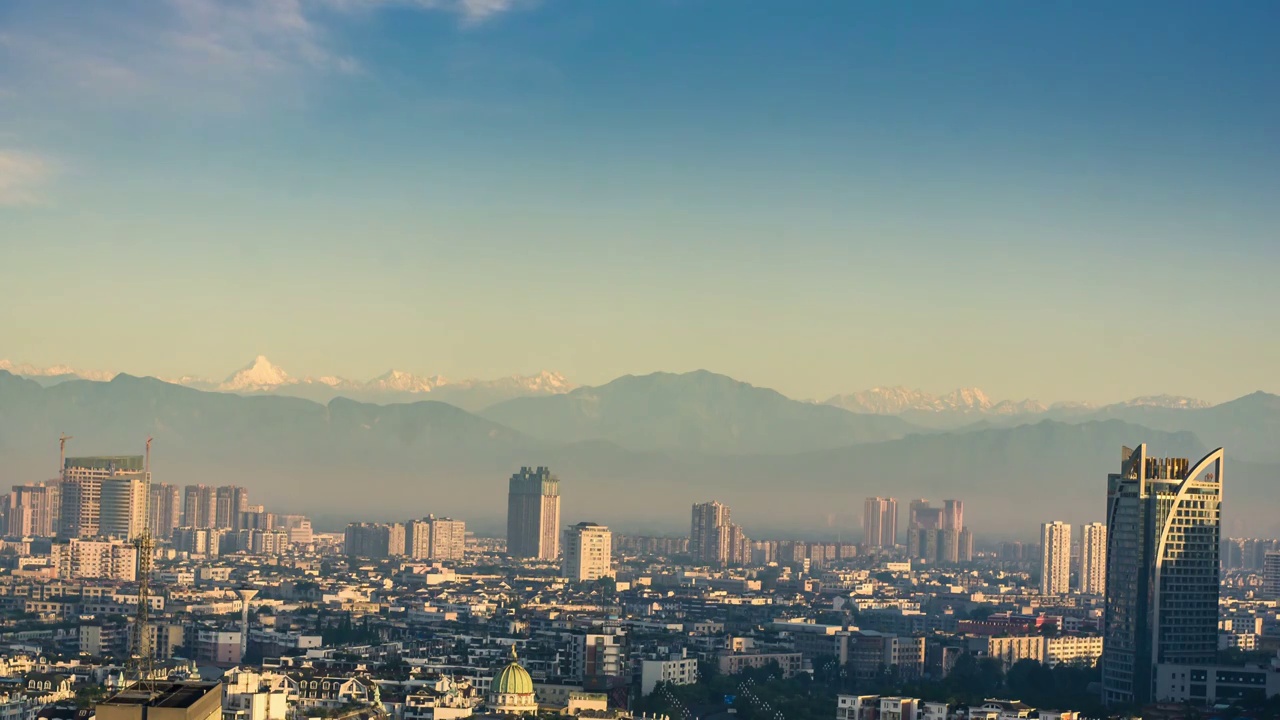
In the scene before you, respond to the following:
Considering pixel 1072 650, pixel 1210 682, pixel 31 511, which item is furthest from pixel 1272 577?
pixel 31 511

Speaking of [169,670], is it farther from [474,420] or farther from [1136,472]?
[474,420]

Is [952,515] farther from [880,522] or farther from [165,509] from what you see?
[165,509]

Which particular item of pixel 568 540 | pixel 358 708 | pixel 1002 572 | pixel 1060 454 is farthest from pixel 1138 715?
pixel 1060 454

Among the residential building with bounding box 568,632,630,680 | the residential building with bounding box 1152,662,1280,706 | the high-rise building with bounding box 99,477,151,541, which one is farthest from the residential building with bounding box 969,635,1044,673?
the high-rise building with bounding box 99,477,151,541

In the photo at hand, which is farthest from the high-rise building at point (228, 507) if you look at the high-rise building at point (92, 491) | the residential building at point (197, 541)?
the high-rise building at point (92, 491)

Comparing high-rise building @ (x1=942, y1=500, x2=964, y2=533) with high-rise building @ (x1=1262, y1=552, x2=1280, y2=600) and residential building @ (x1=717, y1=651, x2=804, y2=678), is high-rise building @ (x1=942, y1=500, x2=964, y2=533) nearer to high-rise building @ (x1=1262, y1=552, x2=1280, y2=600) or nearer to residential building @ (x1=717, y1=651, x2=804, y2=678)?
high-rise building @ (x1=1262, y1=552, x2=1280, y2=600)

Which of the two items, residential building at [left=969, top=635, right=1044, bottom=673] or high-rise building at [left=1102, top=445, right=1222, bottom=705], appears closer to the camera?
high-rise building at [left=1102, top=445, right=1222, bottom=705]

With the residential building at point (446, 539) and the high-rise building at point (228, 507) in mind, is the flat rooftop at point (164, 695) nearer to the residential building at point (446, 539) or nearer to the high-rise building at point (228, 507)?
the residential building at point (446, 539)

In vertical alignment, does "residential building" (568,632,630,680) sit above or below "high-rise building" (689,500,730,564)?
→ below

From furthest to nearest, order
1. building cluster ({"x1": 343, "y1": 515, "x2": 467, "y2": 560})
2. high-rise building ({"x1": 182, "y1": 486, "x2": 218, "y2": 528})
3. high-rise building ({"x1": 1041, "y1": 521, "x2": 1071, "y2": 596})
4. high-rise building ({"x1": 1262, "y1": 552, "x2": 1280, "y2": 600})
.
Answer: high-rise building ({"x1": 182, "y1": 486, "x2": 218, "y2": 528}) → building cluster ({"x1": 343, "y1": 515, "x2": 467, "y2": 560}) → high-rise building ({"x1": 1041, "y1": 521, "x2": 1071, "y2": 596}) → high-rise building ({"x1": 1262, "y1": 552, "x2": 1280, "y2": 600})
